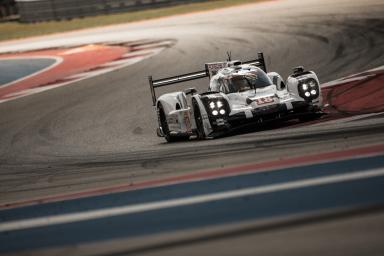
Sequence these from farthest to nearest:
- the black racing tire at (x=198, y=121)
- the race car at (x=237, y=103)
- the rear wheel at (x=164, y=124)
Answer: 1. the rear wheel at (x=164, y=124)
2. the black racing tire at (x=198, y=121)
3. the race car at (x=237, y=103)

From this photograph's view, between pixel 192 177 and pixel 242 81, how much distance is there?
479cm

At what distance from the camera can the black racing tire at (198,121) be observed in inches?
412

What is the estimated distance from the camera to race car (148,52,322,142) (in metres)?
10.2

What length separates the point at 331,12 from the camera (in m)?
23.8

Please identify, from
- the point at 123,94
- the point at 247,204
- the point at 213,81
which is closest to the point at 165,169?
the point at 247,204

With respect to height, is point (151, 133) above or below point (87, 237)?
below

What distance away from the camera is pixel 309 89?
35.1ft

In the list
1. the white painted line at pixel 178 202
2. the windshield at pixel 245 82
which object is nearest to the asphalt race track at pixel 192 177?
the white painted line at pixel 178 202

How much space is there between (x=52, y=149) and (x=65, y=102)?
197 inches

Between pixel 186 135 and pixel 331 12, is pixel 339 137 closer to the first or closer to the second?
pixel 186 135

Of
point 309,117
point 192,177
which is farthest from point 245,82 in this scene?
point 192,177

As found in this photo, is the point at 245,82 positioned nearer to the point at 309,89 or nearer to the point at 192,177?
the point at 309,89

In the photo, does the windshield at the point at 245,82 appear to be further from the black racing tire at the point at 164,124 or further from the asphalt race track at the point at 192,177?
the black racing tire at the point at 164,124

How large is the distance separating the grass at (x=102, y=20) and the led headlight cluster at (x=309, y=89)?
20.5m
